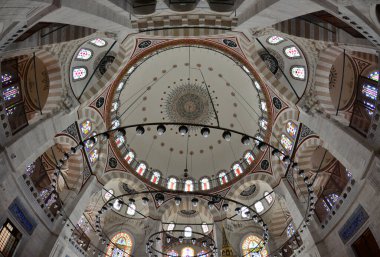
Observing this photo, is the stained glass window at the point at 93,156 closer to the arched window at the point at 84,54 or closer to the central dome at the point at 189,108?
the central dome at the point at 189,108

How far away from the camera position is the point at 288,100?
39.3 feet

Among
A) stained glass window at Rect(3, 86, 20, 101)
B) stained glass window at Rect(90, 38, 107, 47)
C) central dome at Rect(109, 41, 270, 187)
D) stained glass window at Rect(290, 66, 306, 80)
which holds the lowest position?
stained glass window at Rect(3, 86, 20, 101)

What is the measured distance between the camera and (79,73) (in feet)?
41.1

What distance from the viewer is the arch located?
10875mm

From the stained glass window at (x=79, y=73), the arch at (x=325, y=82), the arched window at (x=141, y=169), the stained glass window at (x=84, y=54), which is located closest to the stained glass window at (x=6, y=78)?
the stained glass window at (x=79, y=73)

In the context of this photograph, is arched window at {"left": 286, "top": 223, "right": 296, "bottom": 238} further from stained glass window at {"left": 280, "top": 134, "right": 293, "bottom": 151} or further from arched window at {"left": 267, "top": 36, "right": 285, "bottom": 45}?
arched window at {"left": 267, "top": 36, "right": 285, "bottom": 45}

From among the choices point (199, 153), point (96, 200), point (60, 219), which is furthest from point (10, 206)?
point (199, 153)

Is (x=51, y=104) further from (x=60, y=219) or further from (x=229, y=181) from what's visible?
(x=229, y=181)

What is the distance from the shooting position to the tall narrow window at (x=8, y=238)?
9.66 m

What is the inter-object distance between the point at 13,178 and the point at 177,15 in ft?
23.6

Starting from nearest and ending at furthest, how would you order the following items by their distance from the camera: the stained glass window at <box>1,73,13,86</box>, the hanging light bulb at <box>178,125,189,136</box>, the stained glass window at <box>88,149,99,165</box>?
the hanging light bulb at <box>178,125,189,136</box> < the stained glass window at <box>1,73,13,86</box> < the stained glass window at <box>88,149,99,165</box>

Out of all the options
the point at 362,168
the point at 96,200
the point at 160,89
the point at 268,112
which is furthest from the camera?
the point at 160,89

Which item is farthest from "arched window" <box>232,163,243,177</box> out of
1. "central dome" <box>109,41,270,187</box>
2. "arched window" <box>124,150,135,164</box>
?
"arched window" <box>124,150,135,164</box>

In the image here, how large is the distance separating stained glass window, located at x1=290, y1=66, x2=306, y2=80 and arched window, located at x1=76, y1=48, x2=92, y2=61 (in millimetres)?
8053
